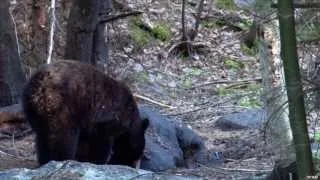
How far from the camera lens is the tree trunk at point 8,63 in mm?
12398

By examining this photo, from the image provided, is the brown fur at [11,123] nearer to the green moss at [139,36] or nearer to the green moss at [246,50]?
the green moss at [139,36]

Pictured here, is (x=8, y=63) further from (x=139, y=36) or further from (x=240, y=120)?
(x=139, y=36)

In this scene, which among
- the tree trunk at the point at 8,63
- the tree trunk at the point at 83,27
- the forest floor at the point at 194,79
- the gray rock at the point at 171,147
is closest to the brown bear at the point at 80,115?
the gray rock at the point at 171,147

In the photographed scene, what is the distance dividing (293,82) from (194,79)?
13470 millimetres

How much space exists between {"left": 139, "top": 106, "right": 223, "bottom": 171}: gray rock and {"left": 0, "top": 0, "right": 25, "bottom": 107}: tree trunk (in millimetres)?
2385

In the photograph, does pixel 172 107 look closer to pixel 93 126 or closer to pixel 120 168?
pixel 93 126

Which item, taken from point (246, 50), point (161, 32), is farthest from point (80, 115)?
point (246, 50)

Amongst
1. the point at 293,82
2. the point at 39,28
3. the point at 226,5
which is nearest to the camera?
the point at 293,82

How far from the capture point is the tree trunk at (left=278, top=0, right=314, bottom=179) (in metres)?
4.89

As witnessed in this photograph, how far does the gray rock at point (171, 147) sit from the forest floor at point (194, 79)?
1.38ft

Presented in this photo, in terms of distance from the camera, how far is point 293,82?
193 inches

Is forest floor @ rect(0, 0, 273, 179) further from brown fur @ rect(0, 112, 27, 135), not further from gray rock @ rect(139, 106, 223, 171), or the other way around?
gray rock @ rect(139, 106, 223, 171)

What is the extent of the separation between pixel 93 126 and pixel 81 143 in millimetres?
389

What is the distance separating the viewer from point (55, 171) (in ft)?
21.0
